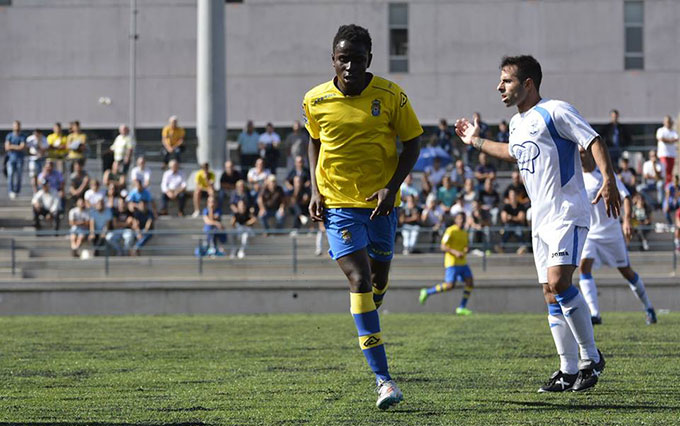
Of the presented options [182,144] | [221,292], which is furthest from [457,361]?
[182,144]

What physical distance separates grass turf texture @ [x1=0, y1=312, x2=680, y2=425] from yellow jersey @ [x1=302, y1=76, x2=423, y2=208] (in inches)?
51.3

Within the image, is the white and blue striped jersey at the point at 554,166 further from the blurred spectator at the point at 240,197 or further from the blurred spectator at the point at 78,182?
the blurred spectator at the point at 78,182

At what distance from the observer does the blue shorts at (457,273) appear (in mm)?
20719

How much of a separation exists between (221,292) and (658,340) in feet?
39.6

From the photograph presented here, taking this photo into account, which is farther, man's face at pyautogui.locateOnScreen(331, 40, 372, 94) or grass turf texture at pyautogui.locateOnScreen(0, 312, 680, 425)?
man's face at pyautogui.locateOnScreen(331, 40, 372, 94)

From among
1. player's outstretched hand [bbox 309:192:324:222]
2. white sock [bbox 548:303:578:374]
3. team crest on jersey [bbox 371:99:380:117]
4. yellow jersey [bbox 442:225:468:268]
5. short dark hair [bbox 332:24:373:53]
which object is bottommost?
white sock [bbox 548:303:578:374]

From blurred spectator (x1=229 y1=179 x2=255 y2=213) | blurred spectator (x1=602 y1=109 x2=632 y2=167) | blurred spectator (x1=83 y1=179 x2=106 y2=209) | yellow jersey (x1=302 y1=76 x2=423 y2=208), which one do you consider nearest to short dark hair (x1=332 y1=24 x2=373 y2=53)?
yellow jersey (x1=302 y1=76 x2=423 y2=208)

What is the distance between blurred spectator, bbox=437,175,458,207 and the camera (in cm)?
2484

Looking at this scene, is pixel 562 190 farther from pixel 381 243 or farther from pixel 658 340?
pixel 658 340

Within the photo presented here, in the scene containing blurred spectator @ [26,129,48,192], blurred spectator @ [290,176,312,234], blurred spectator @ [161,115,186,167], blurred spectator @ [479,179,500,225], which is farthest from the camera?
blurred spectator @ [161,115,186,167]

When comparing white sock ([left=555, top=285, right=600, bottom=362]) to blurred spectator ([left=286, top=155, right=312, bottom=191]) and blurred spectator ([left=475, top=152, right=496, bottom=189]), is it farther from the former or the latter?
blurred spectator ([left=475, top=152, right=496, bottom=189])

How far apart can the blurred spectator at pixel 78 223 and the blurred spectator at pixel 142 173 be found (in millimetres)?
1390

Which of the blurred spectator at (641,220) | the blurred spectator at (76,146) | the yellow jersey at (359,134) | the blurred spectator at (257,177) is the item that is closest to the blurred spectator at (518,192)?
the blurred spectator at (641,220)

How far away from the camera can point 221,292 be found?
907 inches
